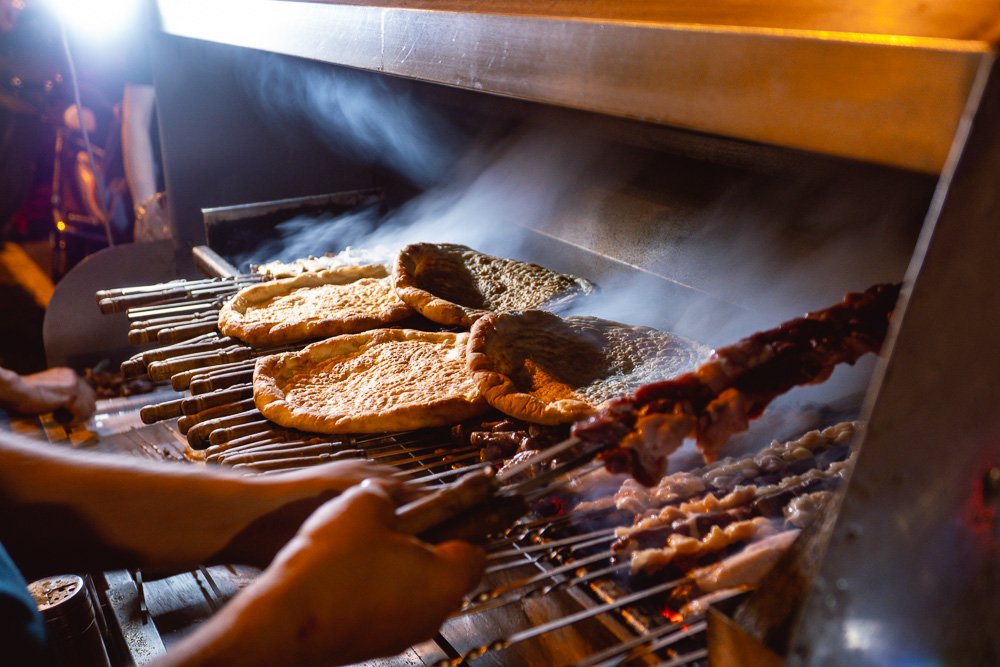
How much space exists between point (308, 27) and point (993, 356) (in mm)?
2806

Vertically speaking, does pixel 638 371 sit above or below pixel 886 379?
below

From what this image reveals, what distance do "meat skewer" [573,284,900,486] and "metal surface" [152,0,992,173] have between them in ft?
2.17

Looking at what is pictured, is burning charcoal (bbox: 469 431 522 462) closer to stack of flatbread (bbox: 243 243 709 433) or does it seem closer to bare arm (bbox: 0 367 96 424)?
stack of flatbread (bbox: 243 243 709 433)

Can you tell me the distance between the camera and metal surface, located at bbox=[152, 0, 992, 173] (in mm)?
887

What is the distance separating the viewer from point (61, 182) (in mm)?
9391

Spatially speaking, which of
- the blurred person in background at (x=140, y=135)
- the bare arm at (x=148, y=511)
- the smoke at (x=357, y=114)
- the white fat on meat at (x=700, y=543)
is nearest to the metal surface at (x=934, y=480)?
the white fat on meat at (x=700, y=543)

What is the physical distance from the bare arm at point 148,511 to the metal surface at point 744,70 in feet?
3.73

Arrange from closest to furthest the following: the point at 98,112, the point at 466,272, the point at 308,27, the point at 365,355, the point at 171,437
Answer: the point at 308,27, the point at 365,355, the point at 466,272, the point at 171,437, the point at 98,112

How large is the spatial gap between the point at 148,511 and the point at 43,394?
369cm

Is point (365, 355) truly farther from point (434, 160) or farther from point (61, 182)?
point (61, 182)

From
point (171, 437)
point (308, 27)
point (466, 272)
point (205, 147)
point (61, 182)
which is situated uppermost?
point (308, 27)

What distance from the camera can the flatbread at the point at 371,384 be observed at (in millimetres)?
2604

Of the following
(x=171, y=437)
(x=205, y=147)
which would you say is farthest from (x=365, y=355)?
(x=205, y=147)

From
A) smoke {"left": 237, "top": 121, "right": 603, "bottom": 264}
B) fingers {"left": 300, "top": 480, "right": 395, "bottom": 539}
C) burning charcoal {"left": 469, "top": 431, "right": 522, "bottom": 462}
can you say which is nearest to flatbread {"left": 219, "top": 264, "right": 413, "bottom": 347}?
smoke {"left": 237, "top": 121, "right": 603, "bottom": 264}
